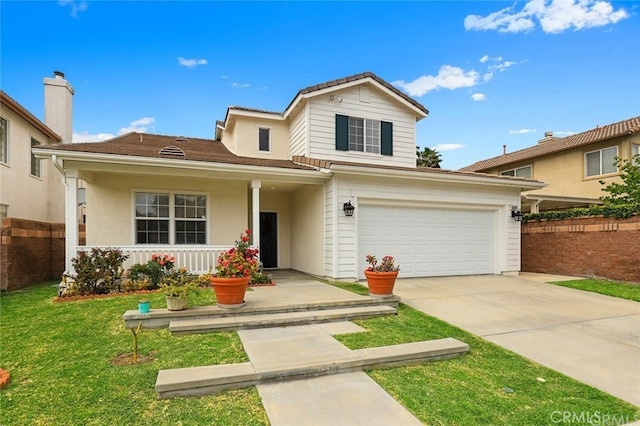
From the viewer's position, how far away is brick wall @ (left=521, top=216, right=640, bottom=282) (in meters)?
9.06

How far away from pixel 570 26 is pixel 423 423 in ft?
40.9

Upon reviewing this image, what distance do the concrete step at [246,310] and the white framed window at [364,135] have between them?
6072 millimetres

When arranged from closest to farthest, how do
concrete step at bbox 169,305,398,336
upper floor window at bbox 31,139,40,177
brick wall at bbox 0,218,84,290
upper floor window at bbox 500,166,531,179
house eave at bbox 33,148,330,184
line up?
concrete step at bbox 169,305,398,336
house eave at bbox 33,148,330,184
brick wall at bbox 0,218,84,290
upper floor window at bbox 31,139,40,177
upper floor window at bbox 500,166,531,179

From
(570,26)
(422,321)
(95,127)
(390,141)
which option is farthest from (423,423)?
(95,127)

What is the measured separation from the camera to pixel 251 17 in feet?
34.6

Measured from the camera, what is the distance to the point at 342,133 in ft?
36.2

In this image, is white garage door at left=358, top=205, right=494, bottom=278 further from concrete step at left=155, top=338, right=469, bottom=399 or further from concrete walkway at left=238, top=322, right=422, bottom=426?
concrete walkway at left=238, top=322, right=422, bottom=426

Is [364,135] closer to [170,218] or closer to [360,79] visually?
[360,79]

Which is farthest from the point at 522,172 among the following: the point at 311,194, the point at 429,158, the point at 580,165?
the point at 311,194

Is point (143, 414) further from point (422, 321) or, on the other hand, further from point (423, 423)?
point (422, 321)

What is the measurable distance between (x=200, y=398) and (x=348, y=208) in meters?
6.21

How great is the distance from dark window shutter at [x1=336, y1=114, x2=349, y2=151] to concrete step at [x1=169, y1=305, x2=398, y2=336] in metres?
6.26

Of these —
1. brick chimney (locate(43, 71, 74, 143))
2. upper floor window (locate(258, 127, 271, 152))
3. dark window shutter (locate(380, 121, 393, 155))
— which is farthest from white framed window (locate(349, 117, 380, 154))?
brick chimney (locate(43, 71, 74, 143))

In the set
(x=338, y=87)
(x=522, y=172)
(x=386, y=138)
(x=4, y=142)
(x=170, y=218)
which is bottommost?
(x=170, y=218)
